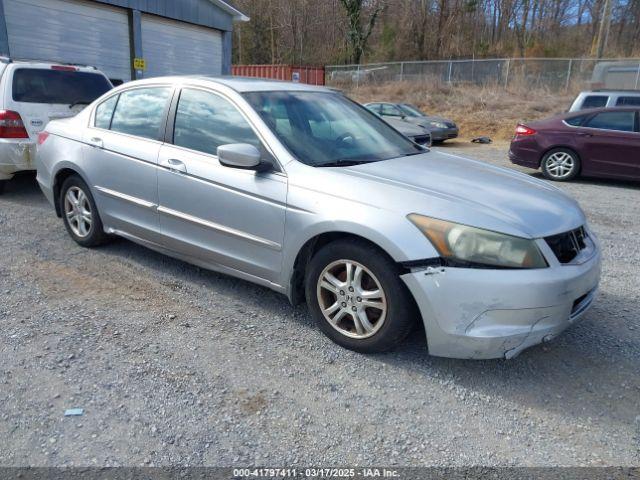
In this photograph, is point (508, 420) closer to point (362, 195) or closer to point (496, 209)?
point (496, 209)

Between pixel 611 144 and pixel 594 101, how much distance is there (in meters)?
2.94

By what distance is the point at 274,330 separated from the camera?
3482 millimetres

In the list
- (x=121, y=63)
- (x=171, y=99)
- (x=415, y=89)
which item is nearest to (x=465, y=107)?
(x=415, y=89)

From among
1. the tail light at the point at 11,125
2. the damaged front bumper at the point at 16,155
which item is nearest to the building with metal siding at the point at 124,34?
the tail light at the point at 11,125

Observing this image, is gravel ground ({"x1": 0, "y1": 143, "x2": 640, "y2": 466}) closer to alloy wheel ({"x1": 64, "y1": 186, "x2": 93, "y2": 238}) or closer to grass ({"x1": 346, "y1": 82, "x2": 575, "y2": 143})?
alloy wheel ({"x1": 64, "y1": 186, "x2": 93, "y2": 238})

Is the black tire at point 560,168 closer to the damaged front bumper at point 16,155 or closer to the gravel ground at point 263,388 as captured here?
the gravel ground at point 263,388

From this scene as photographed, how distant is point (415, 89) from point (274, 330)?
2435 centimetres

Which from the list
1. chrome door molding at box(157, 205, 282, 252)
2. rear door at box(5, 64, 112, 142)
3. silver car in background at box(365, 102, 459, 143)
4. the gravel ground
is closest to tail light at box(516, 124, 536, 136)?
silver car in background at box(365, 102, 459, 143)

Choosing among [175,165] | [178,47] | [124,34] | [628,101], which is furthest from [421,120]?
[175,165]

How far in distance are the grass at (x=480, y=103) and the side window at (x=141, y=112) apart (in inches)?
655

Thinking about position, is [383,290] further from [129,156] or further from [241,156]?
[129,156]

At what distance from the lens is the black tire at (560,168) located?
964cm

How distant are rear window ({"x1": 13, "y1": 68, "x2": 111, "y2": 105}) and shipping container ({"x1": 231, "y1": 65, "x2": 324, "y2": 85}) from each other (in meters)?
20.2

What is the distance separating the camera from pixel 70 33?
13.4 metres
